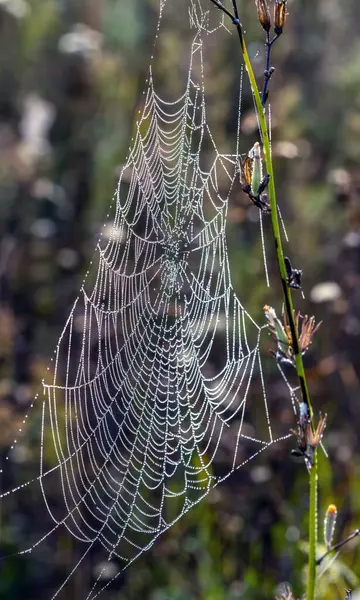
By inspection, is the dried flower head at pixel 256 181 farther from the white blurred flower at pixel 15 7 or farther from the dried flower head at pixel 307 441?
the white blurred flower at pixel 15 7

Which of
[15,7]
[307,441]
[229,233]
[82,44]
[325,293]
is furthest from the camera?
[15,7]

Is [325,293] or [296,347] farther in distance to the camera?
[325,293]

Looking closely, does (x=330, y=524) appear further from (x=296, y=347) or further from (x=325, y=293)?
(x=325, y=293)

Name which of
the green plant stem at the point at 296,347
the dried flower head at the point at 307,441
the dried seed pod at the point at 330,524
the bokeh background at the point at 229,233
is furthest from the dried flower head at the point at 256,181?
the bokeh background at the point at 229,233

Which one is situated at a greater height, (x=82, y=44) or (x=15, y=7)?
(x=15, y=7)

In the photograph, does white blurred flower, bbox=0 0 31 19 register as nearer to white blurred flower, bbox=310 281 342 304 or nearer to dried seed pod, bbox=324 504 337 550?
white blurred flower, bbox=310 281 342 304

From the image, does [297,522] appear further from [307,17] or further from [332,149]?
[307,17]

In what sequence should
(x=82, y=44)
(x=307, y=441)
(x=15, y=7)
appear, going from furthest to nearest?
(x=15, y=7)
(x=82, y=44)
(x=307, y=441)

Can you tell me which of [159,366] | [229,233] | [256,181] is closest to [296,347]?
[256,181]

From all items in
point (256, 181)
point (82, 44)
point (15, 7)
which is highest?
point (15, 7)
